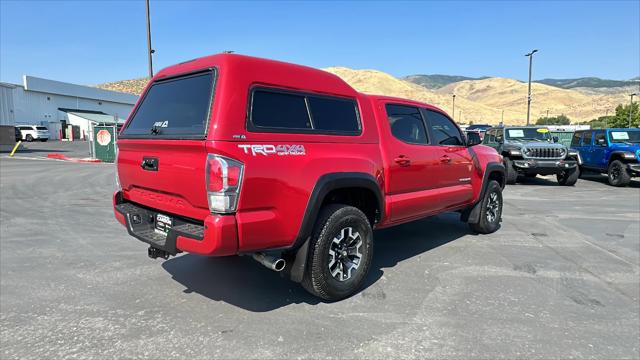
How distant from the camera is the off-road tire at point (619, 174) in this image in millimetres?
12797

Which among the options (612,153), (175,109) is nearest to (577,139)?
(612,153)

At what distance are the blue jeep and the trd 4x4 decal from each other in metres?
13.4

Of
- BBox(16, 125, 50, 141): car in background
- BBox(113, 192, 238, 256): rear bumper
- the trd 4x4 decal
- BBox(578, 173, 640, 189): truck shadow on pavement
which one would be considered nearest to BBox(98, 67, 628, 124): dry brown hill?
BBox(16, 125, 50, 141): car in background

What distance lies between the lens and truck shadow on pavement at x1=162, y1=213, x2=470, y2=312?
12.7 feet

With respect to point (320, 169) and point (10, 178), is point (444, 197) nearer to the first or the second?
point (320, 169)

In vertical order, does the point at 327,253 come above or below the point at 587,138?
below

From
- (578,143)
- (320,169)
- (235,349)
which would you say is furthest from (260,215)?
(578,143)

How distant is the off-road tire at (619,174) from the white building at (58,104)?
46622mm

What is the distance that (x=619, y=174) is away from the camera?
13.0m

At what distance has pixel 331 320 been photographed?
3.46m

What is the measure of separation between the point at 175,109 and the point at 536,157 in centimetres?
1179

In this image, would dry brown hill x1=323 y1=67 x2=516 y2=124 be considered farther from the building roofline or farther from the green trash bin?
the green trash bin

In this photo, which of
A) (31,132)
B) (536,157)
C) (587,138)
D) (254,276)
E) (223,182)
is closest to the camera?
(223,182)

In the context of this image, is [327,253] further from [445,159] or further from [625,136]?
[625,136]
